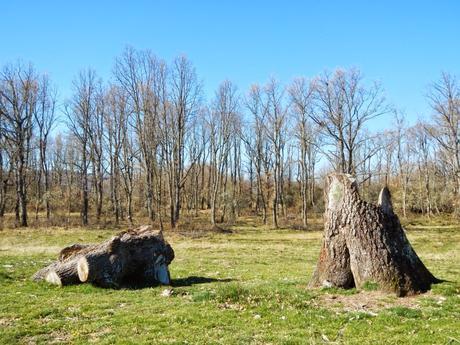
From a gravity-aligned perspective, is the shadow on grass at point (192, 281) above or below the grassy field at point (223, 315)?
below

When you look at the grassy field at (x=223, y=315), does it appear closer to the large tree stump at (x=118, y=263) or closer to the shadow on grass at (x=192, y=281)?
the shadow on grass at (x=192, y=281)

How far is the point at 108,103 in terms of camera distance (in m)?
57.8

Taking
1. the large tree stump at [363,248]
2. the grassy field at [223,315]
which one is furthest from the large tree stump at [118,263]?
the large tree stump at [363,248]

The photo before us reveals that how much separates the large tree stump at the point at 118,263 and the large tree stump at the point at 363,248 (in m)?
5.86

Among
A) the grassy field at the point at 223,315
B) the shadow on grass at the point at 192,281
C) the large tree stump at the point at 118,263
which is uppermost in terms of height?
the large tree stump at the point at 118,263

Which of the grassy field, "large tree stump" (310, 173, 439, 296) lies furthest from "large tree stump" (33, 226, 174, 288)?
"large tree stump" (310, 173, 439, 296)

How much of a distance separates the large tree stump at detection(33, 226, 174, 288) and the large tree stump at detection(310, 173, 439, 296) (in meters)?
5.86

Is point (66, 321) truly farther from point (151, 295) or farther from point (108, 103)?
point (108, 103)

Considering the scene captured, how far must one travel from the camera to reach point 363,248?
11250 mm

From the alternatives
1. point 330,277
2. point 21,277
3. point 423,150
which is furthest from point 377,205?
point 423,150

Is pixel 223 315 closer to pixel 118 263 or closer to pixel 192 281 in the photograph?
pixel 118 263

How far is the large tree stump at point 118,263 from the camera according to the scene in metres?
13.8

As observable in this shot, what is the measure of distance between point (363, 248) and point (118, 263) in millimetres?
7925

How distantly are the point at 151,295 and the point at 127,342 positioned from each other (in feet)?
16.3
